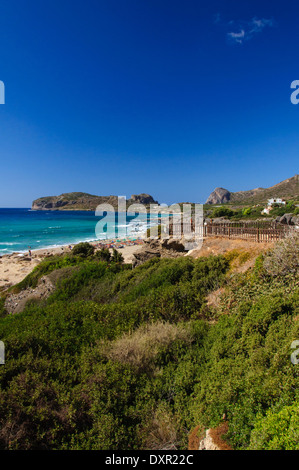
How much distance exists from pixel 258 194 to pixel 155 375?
10912 centimetres

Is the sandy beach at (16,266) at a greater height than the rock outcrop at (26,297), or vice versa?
the rock outcrop at (26,297)

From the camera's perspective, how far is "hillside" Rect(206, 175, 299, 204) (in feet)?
250

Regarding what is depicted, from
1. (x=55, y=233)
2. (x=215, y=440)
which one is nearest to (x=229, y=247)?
(x=215, y=440)

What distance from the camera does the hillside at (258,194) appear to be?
250 ft

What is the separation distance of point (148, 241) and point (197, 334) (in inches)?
450

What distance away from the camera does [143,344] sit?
5.20 meters

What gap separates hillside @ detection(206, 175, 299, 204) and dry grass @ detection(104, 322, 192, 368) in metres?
70.1

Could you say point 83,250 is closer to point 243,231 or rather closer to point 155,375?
point 243,231

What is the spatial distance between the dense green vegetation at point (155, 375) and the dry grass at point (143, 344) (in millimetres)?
24

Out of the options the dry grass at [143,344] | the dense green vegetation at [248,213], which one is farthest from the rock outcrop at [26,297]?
the dense green vegetation at [248,213]

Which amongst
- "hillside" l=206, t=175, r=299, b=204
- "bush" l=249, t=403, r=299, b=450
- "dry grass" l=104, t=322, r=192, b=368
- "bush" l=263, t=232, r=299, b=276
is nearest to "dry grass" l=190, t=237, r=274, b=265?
"bush" l=263, t=232, r=299, b=276

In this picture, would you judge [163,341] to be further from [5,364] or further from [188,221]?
[188,221]

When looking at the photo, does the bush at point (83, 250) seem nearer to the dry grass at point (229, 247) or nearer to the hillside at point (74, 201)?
the dry grass at point (229, 247)
